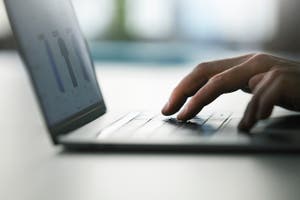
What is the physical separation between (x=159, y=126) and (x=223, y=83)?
13 centimetres

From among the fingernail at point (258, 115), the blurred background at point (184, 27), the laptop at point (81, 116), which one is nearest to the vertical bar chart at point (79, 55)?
the laptop at point (81, 116)

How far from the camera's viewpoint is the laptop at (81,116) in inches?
34.6

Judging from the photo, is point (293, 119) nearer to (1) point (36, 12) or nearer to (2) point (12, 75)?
(1) point (36, 12)

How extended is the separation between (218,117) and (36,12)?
1.12 feet

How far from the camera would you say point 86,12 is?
6.23 meters

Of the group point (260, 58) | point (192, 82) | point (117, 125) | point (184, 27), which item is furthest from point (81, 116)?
point (184, 27)

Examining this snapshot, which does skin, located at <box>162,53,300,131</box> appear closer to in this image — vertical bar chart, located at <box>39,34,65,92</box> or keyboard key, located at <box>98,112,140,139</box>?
keyboard key, located at <box>98,112,140,139</box>

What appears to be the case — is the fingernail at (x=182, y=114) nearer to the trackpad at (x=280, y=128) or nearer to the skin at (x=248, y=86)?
the skin at (x=248, y=86)

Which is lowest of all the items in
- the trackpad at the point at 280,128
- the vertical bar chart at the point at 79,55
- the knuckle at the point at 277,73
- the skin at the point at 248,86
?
the trackpad at the point at 280,128

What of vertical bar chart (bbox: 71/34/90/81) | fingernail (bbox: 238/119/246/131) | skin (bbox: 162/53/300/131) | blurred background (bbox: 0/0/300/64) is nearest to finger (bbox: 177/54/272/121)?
skin (bbox: 162/53/300/131)

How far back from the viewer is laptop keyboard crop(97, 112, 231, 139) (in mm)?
925

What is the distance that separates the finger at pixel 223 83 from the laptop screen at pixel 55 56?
180 millimetres

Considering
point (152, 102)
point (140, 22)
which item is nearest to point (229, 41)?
point (140, 22)

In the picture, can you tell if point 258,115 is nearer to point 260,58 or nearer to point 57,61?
point 260,58
